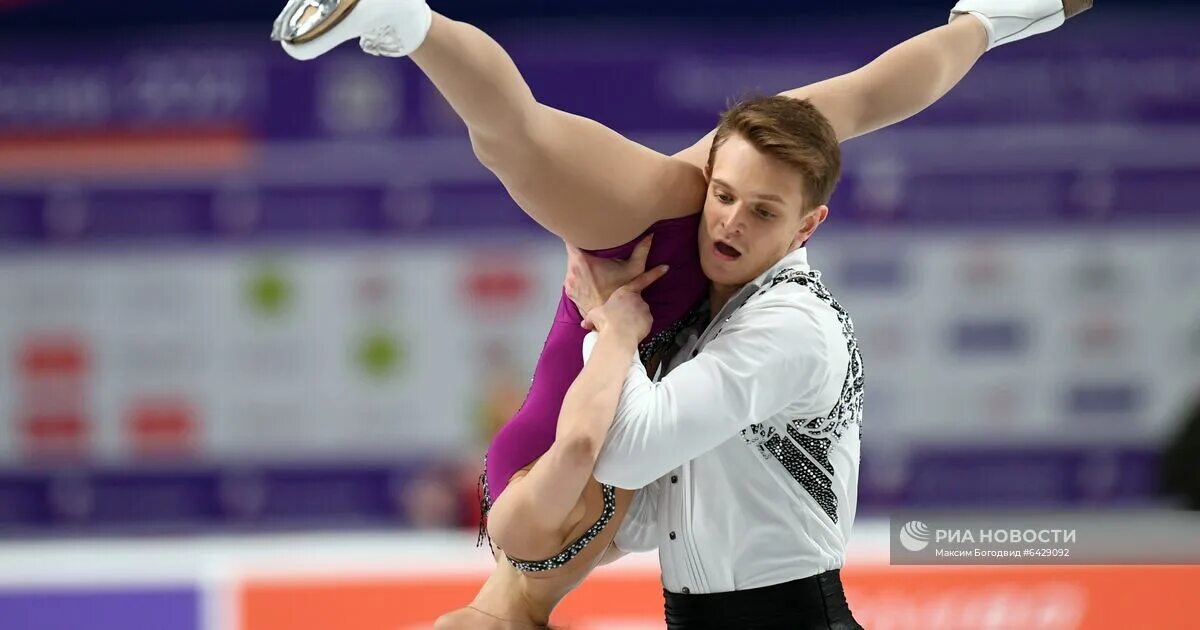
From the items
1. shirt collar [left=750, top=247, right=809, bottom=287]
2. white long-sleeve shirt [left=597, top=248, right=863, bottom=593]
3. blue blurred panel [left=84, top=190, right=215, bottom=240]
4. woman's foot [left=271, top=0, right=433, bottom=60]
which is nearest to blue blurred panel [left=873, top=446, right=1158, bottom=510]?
blue blurred panel [left=84, top=190, right=215, bottom=240]

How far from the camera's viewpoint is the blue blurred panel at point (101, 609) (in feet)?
12.3

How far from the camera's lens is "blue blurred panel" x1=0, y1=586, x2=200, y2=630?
12.3ft

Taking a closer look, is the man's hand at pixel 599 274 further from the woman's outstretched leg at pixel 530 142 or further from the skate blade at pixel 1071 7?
the skate blade at pixel 1071 7

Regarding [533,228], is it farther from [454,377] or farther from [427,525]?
[427,525]

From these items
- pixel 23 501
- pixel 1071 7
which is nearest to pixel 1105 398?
pixel 1071 7

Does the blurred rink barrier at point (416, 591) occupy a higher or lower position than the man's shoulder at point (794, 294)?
lower

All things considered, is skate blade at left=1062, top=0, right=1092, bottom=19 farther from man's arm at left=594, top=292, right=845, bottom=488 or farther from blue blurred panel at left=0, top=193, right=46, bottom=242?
blue blurred panel at left=0, top=193, right=46, bottom=242

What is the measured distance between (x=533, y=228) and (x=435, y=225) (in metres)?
0.41

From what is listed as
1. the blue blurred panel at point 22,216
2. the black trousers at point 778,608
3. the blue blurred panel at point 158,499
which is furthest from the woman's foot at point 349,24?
the blue blurred panel at point 22,216

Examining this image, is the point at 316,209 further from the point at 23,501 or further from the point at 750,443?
the point at 750,443

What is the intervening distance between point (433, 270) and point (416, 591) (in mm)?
2405

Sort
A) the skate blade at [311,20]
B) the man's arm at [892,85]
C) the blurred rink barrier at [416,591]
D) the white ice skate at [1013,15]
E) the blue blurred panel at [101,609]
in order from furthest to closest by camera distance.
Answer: the blue blurred panel at [101,609] → the blurred rink barrier at [416,591] → the white ice skate at [1013,15] → the man's arm at [892,85] → the skate blade at [311,20]

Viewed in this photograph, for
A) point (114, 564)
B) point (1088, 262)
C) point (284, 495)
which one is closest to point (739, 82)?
point (1088, 262)

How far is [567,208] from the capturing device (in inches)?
91.1
